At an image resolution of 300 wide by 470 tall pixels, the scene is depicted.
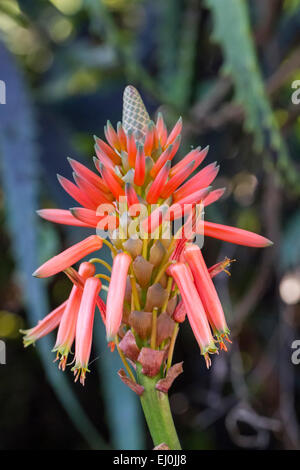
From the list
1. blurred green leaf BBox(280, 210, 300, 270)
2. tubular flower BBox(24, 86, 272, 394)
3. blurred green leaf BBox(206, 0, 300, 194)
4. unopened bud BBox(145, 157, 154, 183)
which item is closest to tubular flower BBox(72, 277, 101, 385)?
tubular flower BBox(24, 86, 272, 394)

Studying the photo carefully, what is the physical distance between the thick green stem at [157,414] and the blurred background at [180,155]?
19.8 inches

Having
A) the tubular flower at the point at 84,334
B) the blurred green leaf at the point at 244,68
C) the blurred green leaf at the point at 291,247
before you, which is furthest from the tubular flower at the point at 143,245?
the blurred green leaf at the point at 291,247

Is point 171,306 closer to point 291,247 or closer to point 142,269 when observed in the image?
point 142,269

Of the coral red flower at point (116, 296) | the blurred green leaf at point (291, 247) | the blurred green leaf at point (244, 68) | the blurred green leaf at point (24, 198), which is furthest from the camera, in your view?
the blurred green leaf at point (291, 247)

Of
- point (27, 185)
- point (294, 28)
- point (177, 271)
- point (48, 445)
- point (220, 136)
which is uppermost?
point (294, 28)

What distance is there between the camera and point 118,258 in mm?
→ 363

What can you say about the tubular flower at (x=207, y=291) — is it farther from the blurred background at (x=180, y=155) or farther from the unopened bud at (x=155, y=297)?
the blurred background at (x=180, y=155)

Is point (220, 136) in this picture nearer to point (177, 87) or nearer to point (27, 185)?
point (177, 87)

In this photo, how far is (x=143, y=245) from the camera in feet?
1.28

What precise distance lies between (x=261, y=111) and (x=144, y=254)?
0.46m

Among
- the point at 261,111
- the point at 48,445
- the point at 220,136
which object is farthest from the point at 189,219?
the point at 48,445

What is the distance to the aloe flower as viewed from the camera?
0.37 m

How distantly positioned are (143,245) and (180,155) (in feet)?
2.87

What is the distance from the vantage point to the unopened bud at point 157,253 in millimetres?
386
